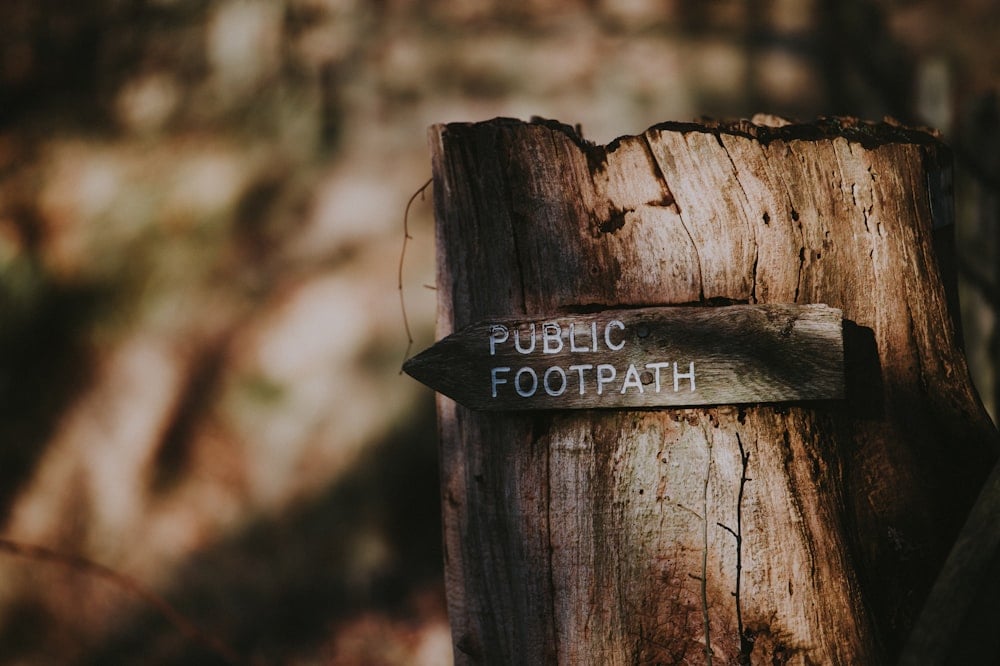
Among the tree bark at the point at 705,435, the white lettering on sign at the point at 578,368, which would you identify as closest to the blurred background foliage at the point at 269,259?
the tree bark at the point at 705,435

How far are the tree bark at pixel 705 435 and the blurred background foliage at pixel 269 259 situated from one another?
1638 mm

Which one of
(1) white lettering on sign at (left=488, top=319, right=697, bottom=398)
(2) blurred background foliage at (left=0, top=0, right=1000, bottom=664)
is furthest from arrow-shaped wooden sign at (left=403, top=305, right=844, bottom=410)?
(2) blurred background foliage at (left=0, top=0, right=1000, bottom=664)

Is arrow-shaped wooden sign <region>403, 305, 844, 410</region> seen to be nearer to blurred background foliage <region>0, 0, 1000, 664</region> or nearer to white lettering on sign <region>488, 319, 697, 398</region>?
white lettering on sign <region>488, 319, 697, 398</region>

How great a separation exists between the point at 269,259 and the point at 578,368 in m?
2.06

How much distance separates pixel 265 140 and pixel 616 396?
2299mm

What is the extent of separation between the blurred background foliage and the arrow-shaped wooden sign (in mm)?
1767

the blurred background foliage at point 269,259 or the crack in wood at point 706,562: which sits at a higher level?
the blurred background foliage at point 269,259

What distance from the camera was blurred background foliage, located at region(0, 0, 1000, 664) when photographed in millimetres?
2912

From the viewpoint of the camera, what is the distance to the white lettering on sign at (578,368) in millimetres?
1253

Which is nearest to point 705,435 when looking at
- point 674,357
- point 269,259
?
point 674,357

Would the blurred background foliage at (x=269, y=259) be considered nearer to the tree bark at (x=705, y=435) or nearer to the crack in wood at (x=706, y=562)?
the tree bark at (x=705, y=435)

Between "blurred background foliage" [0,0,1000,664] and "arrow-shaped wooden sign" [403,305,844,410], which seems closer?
"arrow-shaped wooden sign" [403,305,844,410]

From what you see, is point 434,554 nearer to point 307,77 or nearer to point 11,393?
point 11,393

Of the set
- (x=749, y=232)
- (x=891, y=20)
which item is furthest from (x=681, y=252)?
(x=891, y=20)
